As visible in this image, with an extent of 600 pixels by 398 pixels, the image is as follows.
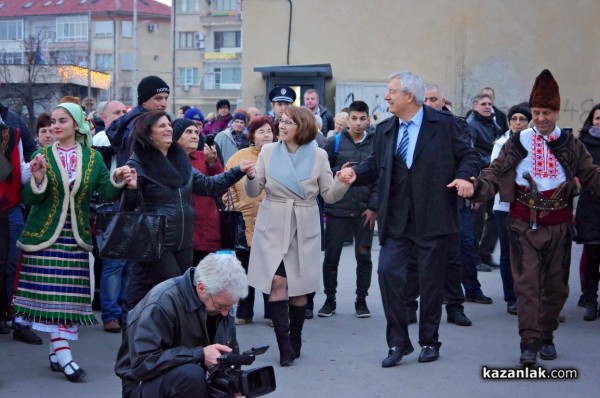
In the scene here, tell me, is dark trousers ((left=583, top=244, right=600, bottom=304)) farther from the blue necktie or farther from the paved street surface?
the blue necktie

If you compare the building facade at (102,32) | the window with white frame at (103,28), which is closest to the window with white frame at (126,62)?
the building facade at (102,32)

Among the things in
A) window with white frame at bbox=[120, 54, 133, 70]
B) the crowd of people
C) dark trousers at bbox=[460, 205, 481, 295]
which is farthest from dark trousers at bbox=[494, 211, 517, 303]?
window with white frame at bbox=[120, 54, 133, 70]

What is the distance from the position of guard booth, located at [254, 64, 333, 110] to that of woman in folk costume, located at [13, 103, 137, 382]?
55.5ft

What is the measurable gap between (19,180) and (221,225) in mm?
1813

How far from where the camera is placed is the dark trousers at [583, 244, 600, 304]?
390 inches

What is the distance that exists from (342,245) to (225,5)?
7474cm

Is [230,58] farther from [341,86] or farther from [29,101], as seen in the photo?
[341,86]

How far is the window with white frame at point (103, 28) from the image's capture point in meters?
92.9

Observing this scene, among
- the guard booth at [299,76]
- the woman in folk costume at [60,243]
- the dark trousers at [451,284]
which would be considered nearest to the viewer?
the woman in folk costume at [60,243]

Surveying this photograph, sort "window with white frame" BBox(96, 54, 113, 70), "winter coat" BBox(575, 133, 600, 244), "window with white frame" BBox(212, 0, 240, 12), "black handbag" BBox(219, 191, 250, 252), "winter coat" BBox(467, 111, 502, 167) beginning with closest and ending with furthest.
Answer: "black handbag" BBox(219, 191, 250, 252)
"winter coat" BBox(575, 133, 600, 244)
"winter coat" BBox(467, 111, 502, 167)
"window with white frame" BBox(212, 0, 240, 12)
"window with white frame" BBox(96, 54, 113, 70)

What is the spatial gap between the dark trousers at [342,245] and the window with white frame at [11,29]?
9007 centimetres

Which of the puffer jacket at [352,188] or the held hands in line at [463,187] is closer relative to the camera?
the held hands in line at [463,187]

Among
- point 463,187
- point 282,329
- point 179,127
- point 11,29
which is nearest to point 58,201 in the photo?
point 179,127

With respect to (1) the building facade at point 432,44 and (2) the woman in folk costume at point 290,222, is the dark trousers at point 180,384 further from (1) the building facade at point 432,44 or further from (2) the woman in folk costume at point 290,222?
(1) the building facade at point 432,44
